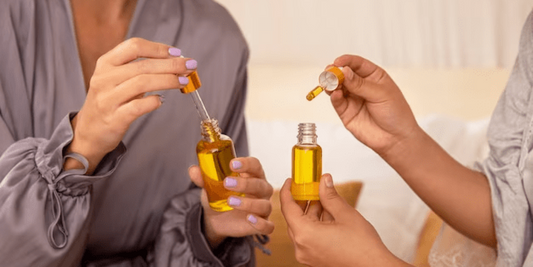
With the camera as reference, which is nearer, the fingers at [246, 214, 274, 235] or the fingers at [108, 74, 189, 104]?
the fingers at [108, 74, 189, 104]

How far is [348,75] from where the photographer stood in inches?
30.6

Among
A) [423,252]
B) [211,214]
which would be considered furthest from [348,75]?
[423,252]

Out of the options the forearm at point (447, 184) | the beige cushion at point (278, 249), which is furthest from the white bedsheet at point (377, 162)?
the forearm at point (447, 184)

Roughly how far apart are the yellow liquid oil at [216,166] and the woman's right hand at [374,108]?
207 mm

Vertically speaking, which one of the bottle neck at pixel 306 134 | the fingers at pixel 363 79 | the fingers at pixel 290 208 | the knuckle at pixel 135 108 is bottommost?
the fingers at pixel 290 208

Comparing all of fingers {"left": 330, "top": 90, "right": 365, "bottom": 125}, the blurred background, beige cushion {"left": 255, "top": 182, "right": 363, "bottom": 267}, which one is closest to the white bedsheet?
the blurred background

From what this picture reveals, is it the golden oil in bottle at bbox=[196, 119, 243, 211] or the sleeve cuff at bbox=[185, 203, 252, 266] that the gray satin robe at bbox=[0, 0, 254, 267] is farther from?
the golden oil in bottle at bbox=[196, 119, 243, 211]

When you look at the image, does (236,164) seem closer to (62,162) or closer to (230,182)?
(230,182)

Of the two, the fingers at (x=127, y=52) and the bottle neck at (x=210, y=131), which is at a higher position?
the fingers at (x=127, y=52)

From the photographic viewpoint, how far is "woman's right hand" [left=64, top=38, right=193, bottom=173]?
2.17 feet

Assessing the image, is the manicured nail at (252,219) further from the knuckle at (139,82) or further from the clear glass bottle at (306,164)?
the knuckle at (139,82)

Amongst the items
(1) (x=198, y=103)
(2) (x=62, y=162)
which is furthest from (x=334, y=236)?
(2) (x=62, y=162)

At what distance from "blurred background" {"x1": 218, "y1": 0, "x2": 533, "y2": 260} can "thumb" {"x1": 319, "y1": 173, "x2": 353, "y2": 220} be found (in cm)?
96

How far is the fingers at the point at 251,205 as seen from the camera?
761 millimetres
